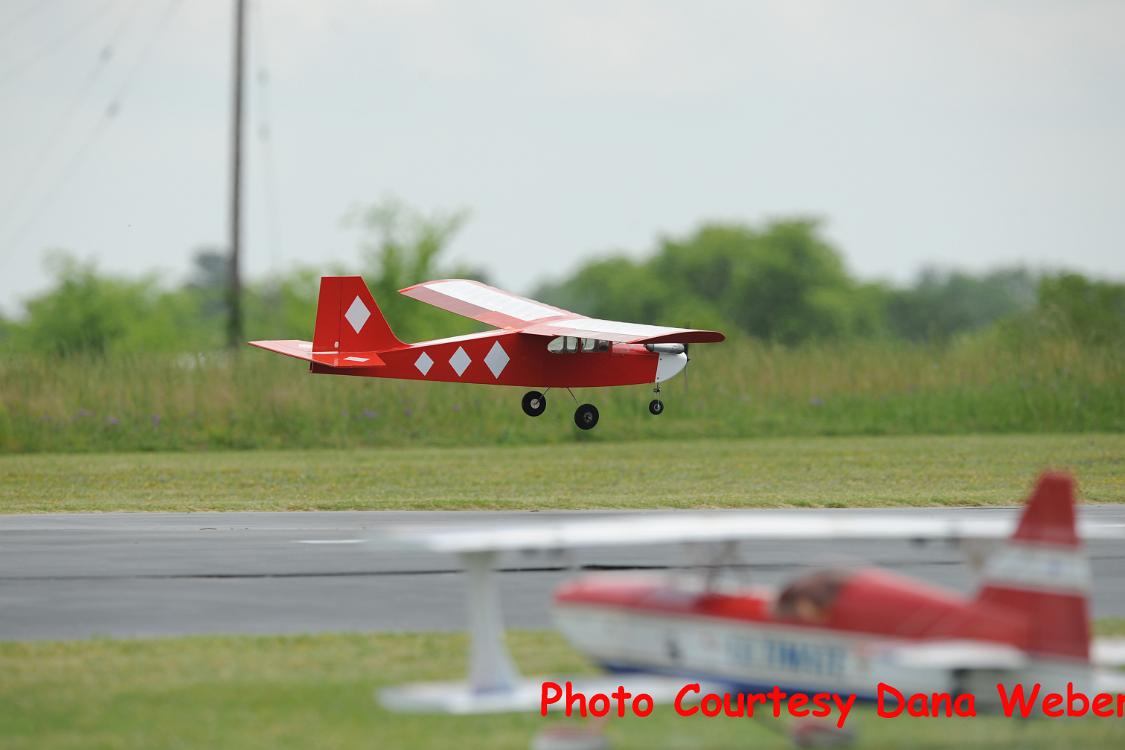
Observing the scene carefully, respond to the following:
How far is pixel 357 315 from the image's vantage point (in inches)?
1070

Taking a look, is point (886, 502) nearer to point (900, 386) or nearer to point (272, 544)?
point (272, 544)

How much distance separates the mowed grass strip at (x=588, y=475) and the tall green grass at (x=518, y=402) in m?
1.52

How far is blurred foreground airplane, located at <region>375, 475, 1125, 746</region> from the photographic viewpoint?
32.5 feet

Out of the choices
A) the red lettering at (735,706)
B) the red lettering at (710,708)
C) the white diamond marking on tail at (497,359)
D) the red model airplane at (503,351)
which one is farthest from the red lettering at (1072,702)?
the white diamond marking on tail at (497,359)

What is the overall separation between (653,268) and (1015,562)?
132 metres

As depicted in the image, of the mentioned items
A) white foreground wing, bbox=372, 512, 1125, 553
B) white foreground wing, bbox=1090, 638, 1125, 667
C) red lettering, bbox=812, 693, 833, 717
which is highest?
white foreground wing, bbox=372, 512, 1125, 553

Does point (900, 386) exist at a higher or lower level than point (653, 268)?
lower

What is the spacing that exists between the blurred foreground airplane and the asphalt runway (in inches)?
196

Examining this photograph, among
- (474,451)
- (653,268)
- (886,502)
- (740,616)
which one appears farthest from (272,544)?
(653,268)

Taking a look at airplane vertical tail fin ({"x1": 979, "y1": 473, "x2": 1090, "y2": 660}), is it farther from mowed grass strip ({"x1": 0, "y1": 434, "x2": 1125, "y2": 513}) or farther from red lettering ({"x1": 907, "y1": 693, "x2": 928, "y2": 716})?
mowed grass strip ({"x1": 0, "y1": 434, "x2": 1125, "y2": 513})

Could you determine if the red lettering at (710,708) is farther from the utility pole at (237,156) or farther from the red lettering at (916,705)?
the utility pole at (237,156)

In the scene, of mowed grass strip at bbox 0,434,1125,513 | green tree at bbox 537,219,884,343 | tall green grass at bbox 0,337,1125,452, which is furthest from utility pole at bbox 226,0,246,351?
green tree at bbox 537,219,884,343

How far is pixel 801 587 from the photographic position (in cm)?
1029

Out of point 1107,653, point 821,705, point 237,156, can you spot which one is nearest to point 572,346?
point 821,705
